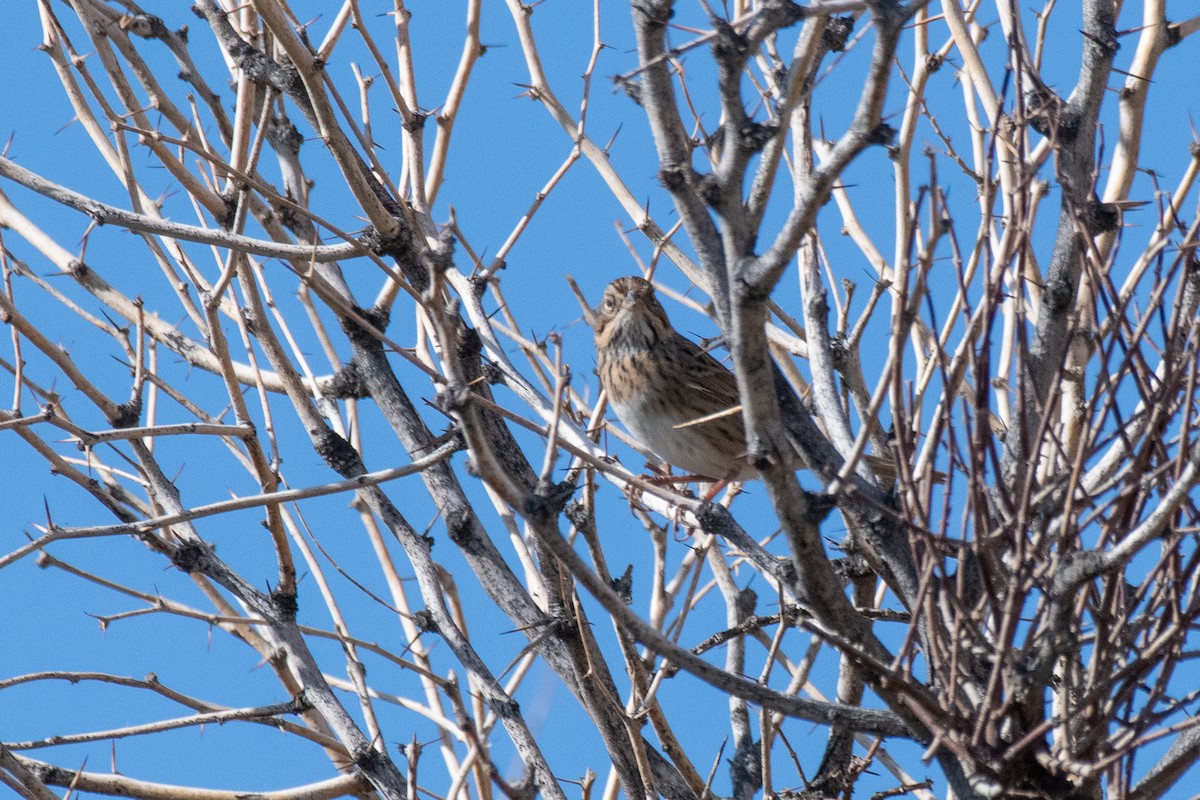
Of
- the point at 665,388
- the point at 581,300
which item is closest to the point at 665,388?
the point at 665,388

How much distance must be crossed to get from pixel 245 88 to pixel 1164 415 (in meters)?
2.74

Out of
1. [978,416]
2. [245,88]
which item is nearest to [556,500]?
[978,416]

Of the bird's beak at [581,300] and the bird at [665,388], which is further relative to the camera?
the bird at [665,388]

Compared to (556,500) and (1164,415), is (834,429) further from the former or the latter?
(556,500)

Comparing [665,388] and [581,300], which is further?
[665,388]

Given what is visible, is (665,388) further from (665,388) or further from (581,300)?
(581,300)

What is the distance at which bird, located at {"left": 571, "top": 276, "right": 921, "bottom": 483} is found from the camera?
5.34m

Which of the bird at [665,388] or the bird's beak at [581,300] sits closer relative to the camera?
the bird's beak at [581,300]

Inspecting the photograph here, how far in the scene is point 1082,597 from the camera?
2764 mm

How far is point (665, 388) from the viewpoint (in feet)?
18.1

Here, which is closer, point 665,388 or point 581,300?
point 581,300

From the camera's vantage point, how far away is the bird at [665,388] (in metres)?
5.34

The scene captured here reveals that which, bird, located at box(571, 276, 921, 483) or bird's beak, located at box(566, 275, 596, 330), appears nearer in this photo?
bird's beak, located at box(566, 275, 596, 330)

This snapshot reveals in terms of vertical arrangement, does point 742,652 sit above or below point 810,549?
above
